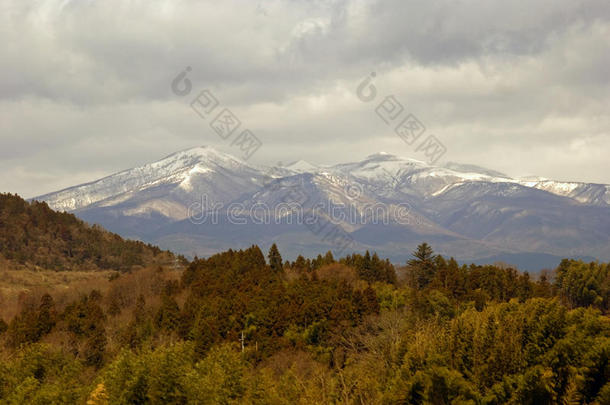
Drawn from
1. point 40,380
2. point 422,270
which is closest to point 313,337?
point 422,270

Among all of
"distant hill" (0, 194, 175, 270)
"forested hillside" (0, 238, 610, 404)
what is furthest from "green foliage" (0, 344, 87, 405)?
"distant hill" (0, 194, 175, 270)

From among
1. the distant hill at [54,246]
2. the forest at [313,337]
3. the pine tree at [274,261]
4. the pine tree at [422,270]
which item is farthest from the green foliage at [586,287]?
the distant hill at [54,246]

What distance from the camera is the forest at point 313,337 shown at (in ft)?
101

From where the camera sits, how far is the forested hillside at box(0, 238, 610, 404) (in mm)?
30688

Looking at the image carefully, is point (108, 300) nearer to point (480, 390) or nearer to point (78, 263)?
point (78, 263)

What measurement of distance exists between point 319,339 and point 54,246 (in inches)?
5410

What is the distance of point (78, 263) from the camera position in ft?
609

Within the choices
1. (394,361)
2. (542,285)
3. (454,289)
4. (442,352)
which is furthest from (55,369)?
(542,285)

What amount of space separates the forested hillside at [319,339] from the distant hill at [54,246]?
63.0m

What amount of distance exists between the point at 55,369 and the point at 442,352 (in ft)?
101

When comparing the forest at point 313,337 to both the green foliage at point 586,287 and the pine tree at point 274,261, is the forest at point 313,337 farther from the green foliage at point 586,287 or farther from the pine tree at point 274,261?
the pine tree at point 274,261

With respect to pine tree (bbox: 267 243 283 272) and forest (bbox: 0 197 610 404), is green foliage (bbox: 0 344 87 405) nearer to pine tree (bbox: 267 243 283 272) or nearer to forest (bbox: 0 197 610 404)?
forest (bbox: 0 197 610 404)

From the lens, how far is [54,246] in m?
188

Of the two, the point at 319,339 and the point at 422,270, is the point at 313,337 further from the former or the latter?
the point at 422,270
